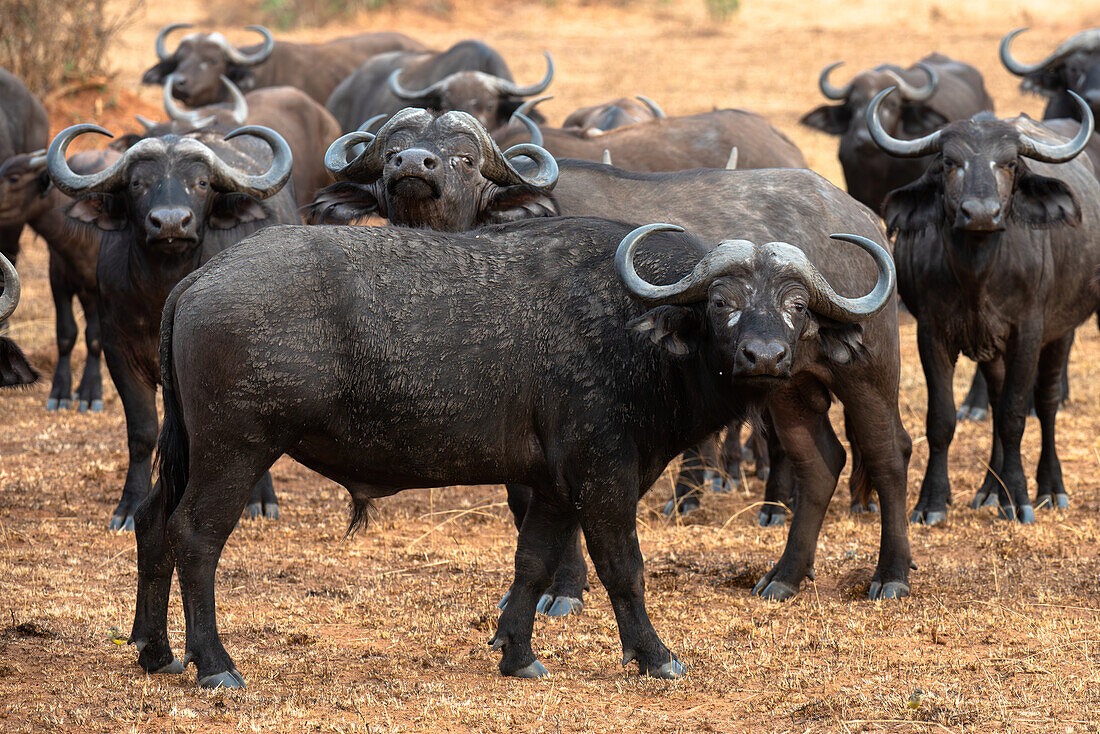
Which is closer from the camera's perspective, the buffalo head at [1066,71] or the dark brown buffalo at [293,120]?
the dark brown buffalo at [293,120]

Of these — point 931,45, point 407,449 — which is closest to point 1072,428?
point 407,449

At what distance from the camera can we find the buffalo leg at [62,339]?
11.3m

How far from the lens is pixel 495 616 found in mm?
6309

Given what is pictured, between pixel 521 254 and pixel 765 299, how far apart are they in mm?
1085

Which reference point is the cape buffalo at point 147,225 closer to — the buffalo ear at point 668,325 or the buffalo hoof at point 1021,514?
the buffalo ear at point 668,325

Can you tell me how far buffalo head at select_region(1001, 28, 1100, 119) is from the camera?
12.8 m

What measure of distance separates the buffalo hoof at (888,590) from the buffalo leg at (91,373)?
7.11m

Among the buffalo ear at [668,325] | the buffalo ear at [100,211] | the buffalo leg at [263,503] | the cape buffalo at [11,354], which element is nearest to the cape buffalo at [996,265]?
the buffalo ear at [668,325]

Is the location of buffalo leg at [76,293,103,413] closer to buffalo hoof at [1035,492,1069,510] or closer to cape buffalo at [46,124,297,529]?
cape buffalo at [46,124,297,529]

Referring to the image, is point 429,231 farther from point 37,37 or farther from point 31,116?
point 37,37

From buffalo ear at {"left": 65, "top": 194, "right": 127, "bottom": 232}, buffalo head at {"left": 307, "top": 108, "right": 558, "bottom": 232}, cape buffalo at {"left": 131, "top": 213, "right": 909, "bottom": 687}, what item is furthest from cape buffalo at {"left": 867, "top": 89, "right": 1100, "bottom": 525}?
buffalo ear at {"left": 65, "top": 194, "right": 127, "bottom": 232}

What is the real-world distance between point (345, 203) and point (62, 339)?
219 inches

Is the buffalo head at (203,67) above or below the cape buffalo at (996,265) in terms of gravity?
above

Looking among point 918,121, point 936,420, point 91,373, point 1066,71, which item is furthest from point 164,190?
point 1066,71
